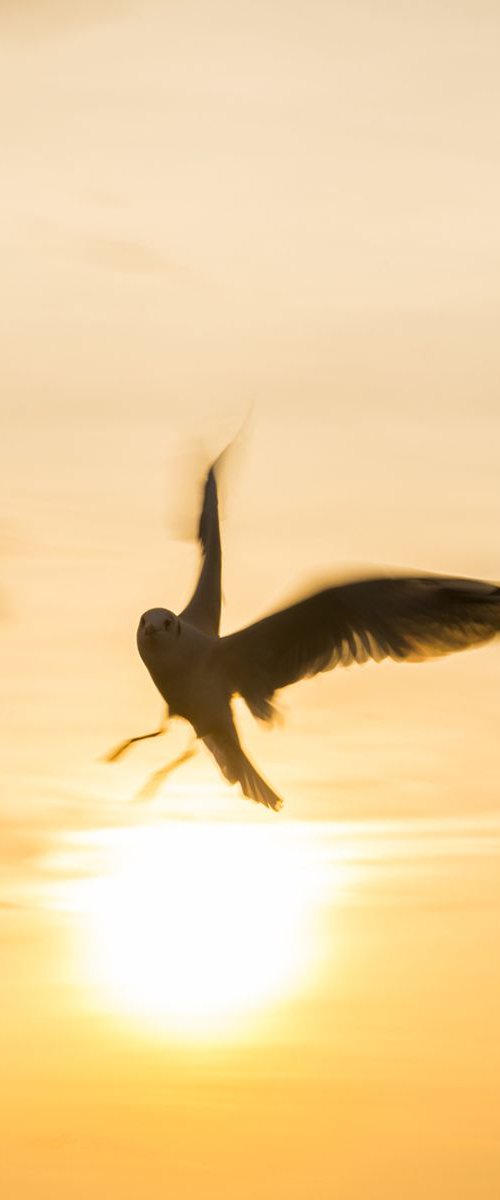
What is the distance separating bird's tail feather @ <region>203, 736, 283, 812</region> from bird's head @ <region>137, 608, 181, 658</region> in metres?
1.45

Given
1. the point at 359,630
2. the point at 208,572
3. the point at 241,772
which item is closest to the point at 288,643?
the point at 359,630

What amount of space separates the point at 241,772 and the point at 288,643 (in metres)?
1.38

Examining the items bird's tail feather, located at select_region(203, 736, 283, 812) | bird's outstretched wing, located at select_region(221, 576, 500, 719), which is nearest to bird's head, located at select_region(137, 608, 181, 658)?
bird's outstretched wing, located at select_region(221, 576, 500, 719)

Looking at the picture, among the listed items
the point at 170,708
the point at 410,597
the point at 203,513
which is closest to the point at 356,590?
the point at 410,597

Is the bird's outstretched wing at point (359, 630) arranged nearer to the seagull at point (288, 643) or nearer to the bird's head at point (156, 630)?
the seagull at point (288, 643)

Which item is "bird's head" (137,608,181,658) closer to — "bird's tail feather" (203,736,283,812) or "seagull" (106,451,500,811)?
"seagull" (106,451,500,811)

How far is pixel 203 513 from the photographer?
997 inches

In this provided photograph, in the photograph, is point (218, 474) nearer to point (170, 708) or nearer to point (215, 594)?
point (215, 594)

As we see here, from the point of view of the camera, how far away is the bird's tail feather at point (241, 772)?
2234 cm

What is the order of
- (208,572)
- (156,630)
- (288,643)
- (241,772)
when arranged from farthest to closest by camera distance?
(208,572)
(241,772)
(288,643)
(156,630)

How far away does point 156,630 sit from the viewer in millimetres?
21047

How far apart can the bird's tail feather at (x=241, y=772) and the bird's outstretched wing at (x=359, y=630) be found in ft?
1.42

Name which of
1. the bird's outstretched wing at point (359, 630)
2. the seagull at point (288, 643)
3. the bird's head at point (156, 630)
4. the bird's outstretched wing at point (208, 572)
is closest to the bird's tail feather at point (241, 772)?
the seagull at point (288, 643)

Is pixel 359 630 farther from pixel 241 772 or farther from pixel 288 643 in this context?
pixel 241 772
